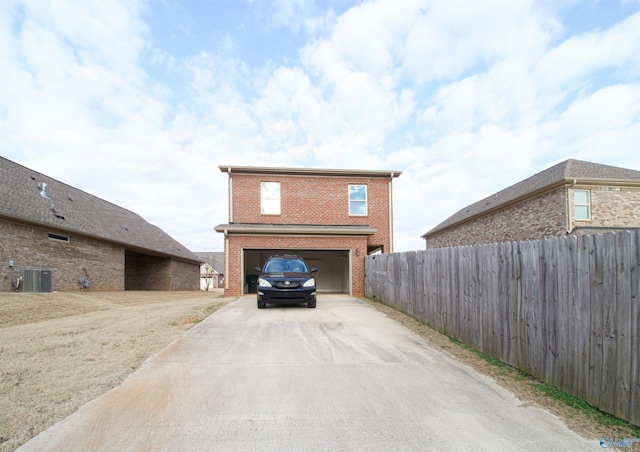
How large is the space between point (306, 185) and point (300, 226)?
8.05ft

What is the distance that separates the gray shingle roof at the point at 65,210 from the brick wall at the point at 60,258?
506 mm

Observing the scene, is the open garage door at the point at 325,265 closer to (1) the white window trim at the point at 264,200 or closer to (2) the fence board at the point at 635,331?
(1) the white window trim at the point at 264,200

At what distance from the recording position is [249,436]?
3422mm

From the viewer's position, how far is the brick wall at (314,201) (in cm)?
1873

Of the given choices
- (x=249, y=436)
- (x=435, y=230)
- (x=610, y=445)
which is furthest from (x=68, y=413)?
(x=435, y=230)

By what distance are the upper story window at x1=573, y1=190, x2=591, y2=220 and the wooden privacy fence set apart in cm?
1466

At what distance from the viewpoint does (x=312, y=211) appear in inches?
750

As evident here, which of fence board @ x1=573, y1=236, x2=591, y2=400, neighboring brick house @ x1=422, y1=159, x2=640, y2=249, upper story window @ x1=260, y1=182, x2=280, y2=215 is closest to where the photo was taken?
fence board @ x1=573, y1=236, x2=591, y2=400

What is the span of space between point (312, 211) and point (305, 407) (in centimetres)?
1520

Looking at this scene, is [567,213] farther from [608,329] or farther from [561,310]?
[608,329]

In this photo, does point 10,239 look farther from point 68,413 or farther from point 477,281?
point 477,281

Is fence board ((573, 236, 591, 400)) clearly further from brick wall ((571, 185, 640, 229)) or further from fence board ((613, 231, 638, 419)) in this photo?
brick wall ((571, 185, 640, 229))

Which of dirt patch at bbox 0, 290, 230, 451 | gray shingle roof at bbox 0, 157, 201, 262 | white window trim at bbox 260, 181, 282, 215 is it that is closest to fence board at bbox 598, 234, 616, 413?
dirt patch at bbox 0, 290, 230, 451

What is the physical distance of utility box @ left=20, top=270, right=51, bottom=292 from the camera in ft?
49.9
